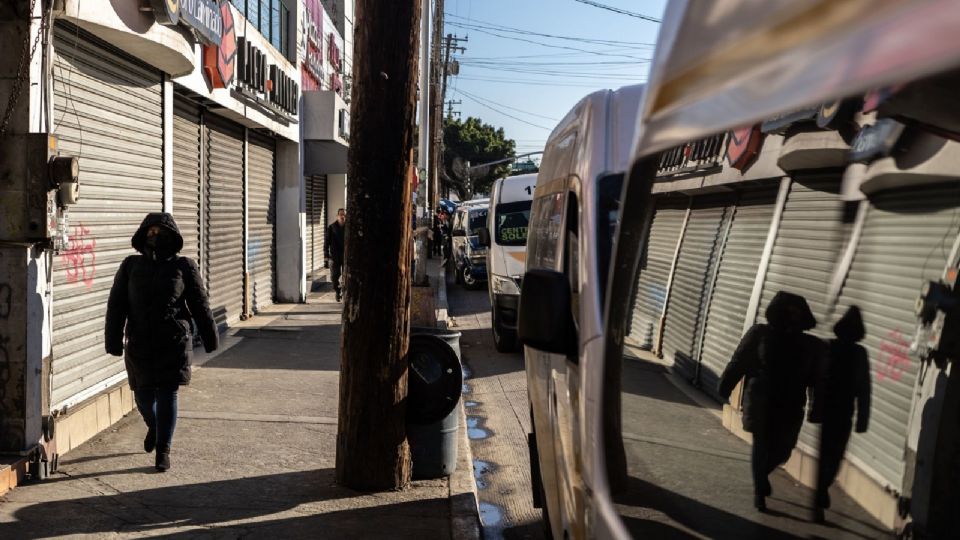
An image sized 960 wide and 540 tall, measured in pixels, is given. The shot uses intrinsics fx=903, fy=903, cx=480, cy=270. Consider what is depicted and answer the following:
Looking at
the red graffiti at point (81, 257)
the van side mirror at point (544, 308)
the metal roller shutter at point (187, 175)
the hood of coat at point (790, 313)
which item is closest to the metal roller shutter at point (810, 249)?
the hood of coat at point (790, 313)

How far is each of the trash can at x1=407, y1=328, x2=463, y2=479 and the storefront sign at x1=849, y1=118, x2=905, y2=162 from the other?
5046 millimetres

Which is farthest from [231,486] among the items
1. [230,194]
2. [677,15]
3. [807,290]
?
[230,194]

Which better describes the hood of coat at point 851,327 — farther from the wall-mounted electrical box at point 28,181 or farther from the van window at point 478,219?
the van window at point 478,219

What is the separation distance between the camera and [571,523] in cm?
337

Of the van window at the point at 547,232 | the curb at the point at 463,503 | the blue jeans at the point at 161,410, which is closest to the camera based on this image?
the van window at the point at 547,232

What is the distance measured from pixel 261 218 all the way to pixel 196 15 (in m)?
7.43

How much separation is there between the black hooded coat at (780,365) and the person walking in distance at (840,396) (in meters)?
0.04

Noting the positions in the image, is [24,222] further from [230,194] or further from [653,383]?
[230,194]

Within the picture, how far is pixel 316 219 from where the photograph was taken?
2317 centimetres

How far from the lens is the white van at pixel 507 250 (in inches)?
530

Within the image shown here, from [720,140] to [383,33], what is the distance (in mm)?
4300

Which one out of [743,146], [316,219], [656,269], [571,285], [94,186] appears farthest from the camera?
[316,219]

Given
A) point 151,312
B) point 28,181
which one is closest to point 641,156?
point 151,312

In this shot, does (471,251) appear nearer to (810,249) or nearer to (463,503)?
(463,503)
